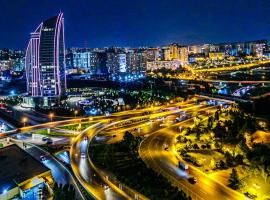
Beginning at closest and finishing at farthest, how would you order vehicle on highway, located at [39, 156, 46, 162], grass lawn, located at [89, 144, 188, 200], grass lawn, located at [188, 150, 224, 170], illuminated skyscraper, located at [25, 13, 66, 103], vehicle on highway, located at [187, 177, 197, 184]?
1. grass lawn, located at [89, 144, 188, 200]
2. vehicle on highway, located at [187, 177, 197, 184]
3. grass lawn, located at [188, 150, 224, 170]
4. vehicle on highway, located at [39, 156, 46, 162]
5. illuminated skyscraper, located at [25, 13, 66, 103]

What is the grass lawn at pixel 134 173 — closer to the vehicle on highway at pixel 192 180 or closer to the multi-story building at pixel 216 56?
the vehicle on highway at pixel 192 180

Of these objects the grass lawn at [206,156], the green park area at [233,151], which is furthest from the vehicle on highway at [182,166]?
the grass lawn at [206,156]

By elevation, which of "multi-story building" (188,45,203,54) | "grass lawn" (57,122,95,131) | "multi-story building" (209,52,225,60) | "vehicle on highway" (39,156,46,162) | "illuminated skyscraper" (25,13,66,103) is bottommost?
"vehicle on highway" (39,156,46,162)

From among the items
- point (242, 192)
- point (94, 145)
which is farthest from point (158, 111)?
point (242, 192)

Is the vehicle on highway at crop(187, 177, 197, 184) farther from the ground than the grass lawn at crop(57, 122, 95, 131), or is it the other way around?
the grass lawn at crop(57, 122, 95, 131)

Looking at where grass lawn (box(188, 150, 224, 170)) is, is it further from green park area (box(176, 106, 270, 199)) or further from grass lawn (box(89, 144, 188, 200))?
grass lawn (box(89, 144, 188, 200))

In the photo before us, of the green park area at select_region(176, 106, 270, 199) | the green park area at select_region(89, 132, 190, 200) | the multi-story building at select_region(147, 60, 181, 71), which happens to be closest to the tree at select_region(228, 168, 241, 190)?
the green park area at select_region(176, 106, 270, 199)
